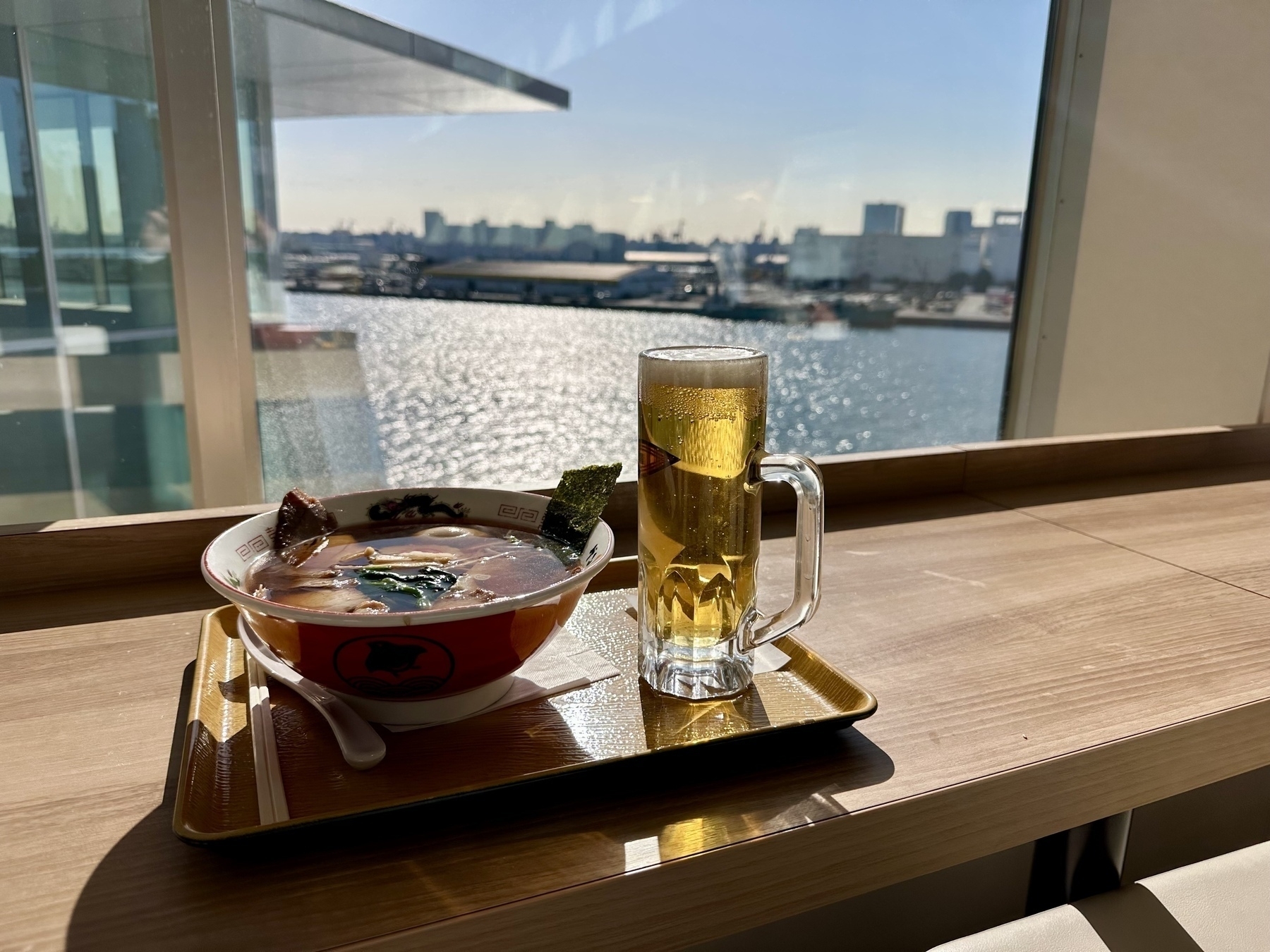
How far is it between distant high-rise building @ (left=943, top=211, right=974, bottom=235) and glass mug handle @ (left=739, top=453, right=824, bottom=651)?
16.9ft

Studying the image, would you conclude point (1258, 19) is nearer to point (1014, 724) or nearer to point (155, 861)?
point (1014, 724)

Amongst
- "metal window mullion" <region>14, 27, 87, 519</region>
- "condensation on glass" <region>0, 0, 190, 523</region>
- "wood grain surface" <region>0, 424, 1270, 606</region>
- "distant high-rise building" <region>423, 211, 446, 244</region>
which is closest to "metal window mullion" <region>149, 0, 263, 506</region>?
"condensation on glass" <region>0, 0, 190, 523</region>

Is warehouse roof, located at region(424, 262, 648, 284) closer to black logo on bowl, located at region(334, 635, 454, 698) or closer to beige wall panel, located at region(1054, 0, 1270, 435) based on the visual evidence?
beige wall panel, located at region(1054, 0, 1270, 435)

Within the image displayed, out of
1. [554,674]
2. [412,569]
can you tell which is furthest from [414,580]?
[554,674]

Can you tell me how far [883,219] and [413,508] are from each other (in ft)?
32.2

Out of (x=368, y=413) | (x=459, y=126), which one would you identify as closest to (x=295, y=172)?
(x=368, y=413)

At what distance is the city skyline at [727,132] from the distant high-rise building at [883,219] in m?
0.28

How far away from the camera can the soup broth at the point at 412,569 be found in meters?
0.50

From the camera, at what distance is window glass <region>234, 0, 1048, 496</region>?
2178mm

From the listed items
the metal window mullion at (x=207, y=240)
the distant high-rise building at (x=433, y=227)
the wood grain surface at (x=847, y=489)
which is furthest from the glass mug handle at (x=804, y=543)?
the distant high-rise building at (x=433, y=227)

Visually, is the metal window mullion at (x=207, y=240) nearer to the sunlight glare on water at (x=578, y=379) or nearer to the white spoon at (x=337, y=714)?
the white spoon at (x=337, y=714)

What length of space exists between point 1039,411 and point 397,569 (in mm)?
2590

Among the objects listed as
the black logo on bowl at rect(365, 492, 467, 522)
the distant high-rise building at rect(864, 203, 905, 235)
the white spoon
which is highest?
the distant high-rise building at rect(864, 203, 905, 235)

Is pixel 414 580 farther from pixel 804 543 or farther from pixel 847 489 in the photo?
pixel 847 489
